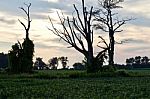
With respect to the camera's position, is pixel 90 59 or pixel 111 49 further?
pixel 111 49

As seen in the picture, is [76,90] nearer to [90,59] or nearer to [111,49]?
[90,59]

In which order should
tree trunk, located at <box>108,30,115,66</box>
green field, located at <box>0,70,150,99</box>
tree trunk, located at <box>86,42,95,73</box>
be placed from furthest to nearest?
tree trunk, located at <box>108,30,115,66</box> < tree trunk, located at <box>86,42,95,73</box> < green field, located at <box>0,70,150,99</box>

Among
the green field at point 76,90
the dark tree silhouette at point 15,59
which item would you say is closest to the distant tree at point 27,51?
the dark tree silhouette at point 15,59

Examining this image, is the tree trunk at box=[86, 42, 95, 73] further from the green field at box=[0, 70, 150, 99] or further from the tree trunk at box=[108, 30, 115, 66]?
the green field at box=[0, 70, 150, 99]

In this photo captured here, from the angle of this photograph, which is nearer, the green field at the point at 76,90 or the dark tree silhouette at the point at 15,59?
the green field at the point at 76,90

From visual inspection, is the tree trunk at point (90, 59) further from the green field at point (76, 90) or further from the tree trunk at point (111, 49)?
the green field at point (76, 90)

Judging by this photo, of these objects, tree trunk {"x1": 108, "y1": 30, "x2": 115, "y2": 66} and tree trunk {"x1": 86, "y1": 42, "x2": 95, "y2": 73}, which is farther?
tree trunk {"x1": 108, "y1": 30, "x2": 115, "y2": 66}

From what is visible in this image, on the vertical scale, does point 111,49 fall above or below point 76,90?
above

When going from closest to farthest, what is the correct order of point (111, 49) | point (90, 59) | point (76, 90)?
point (76, 90)
point (90, 59)
point (111, 49)

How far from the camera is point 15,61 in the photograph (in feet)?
199

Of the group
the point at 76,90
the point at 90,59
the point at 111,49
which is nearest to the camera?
the point at 76,90

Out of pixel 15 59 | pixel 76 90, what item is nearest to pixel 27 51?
pixel 15 59

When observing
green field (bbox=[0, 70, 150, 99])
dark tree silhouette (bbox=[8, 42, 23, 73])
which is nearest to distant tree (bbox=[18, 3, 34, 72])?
dark tree silhouette (bbox=[8, 42, 23, 73])

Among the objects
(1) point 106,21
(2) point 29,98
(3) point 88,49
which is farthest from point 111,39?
(2) point 29,98
